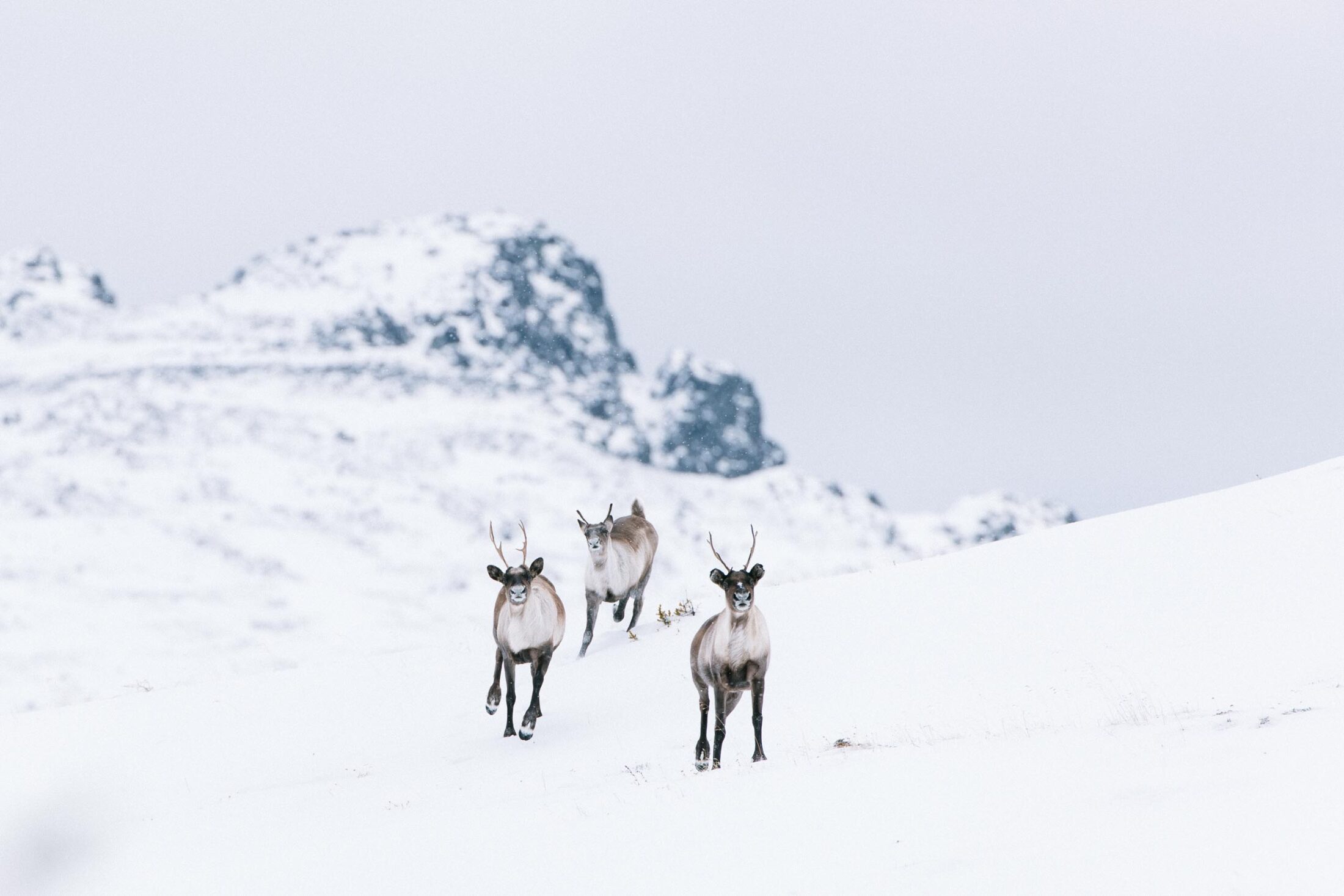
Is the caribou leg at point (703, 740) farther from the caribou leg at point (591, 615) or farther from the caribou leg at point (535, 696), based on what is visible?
the caribou leg at point (591, 615)

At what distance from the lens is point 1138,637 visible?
34.2 ft

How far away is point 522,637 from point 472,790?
2342mm

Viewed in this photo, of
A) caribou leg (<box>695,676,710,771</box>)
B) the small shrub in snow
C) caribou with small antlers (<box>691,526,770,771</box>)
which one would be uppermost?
the small shrub in snow

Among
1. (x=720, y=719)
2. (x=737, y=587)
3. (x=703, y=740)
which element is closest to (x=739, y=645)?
(x=737, y=587)

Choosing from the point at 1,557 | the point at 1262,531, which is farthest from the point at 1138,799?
the point at 1,557

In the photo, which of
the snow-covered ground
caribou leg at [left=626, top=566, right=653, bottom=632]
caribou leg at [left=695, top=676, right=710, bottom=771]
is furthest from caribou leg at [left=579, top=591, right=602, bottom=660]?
caribou leg at [left=695, top=676, right=710, bottom=771]

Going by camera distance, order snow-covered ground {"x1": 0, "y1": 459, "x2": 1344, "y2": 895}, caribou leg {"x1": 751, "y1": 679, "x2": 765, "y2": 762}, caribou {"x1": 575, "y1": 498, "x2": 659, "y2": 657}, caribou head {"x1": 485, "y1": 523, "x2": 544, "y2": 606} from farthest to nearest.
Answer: caribou {"x1": 575, "y1": 498, "x2": 659, "y2": 657} < caribou head {"x1": 485, "y1": 523, "x2": 544, "y2": 606} < caribou leg {"x1": 751, "y1": 679, "x2": 765, "y2": 762} < snow-covered ground {"x1": 0, "y1": 459, "x2": 1344, "y2": 895}

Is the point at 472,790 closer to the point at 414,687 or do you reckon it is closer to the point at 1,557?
the point at 414,687

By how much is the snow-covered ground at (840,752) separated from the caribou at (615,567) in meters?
0.43

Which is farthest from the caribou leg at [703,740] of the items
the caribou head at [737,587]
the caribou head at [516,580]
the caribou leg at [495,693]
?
the caribou leg at [495,693]

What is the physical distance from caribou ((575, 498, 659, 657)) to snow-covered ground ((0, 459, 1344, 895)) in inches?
16.8

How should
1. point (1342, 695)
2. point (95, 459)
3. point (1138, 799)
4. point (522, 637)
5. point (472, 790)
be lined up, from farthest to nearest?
point (95, 459) < point (522, 637) < point (472, 790) < point (1342, 695) < point (1138, 799)

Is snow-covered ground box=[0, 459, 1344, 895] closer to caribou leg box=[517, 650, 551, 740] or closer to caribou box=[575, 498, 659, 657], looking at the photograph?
caribou leg box=[517, 650, 551, 740]

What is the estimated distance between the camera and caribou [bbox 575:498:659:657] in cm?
1405
